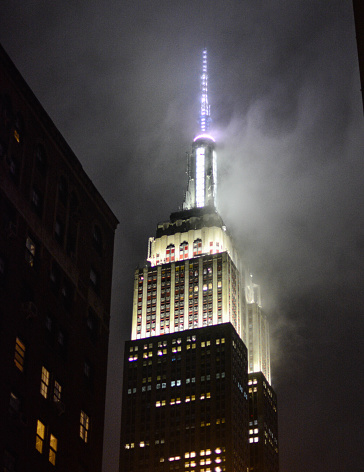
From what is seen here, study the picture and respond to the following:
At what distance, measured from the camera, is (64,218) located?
86.5m

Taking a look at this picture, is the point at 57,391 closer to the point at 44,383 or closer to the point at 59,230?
the point at 44,383

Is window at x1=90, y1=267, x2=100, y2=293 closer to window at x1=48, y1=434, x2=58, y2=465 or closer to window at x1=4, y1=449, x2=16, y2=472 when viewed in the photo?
window at x1=48, y1=434, x2=58, y2=465

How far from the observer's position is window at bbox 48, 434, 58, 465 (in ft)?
248

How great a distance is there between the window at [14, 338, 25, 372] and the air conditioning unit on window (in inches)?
90.6

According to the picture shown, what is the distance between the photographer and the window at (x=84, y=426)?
82.6 metres

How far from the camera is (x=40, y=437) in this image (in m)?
75.0

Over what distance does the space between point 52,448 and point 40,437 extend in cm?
193

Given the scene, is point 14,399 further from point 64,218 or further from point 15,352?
point 64,218

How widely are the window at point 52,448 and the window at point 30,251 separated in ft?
45.6

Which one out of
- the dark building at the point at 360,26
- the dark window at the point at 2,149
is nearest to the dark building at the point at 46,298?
the dark window at the point at 2,149

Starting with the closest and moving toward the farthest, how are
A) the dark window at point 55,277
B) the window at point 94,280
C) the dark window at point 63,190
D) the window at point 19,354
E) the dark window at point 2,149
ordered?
the window at point 19,354, the dark window at point 2,149, the dark window at point 55,277, the dark window at point 63,190, the window at point 94,280

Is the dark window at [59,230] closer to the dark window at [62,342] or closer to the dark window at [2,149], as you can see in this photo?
the dark window at [62,342]

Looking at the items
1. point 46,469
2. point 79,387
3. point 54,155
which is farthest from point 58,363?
point 54,155

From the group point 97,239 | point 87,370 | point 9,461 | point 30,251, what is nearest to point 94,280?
point 97,239
